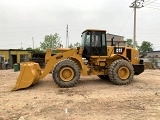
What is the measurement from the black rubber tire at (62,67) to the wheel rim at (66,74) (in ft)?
0.34

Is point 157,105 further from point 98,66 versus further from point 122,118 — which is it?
point 98,66

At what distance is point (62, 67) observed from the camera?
36.8 ft

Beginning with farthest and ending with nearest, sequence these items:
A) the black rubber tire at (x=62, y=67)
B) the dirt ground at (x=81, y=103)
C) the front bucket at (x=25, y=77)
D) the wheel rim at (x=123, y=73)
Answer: the wheel rim at (x=123, y=73) < the black rubber tire at (x=62, y=67) < the front bucket at (x=25, y=77) < the dirt ground at (x=81, y=103)

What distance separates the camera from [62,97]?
911cm

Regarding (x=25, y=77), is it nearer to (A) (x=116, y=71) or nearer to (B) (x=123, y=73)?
(A) (x=116, y=71)

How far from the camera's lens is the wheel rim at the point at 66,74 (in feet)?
36.9

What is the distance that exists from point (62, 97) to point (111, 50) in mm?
4382

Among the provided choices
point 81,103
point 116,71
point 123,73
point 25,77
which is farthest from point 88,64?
point 81,103

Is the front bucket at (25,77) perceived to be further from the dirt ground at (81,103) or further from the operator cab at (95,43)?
the operator cab at (95,43)

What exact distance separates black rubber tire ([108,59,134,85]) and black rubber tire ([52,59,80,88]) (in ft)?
5.32

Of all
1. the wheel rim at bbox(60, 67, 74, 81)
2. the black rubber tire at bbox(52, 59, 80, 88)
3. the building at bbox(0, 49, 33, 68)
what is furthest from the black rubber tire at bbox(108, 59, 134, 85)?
the building at bbox(0, 49, 33, 68)

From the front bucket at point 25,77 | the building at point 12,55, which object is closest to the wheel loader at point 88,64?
the front bucket at point 25,77

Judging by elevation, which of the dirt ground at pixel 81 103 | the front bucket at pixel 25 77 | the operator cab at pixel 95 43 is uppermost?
the operator cab at pixel 95 43

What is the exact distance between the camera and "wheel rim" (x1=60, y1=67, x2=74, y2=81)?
443 inches
